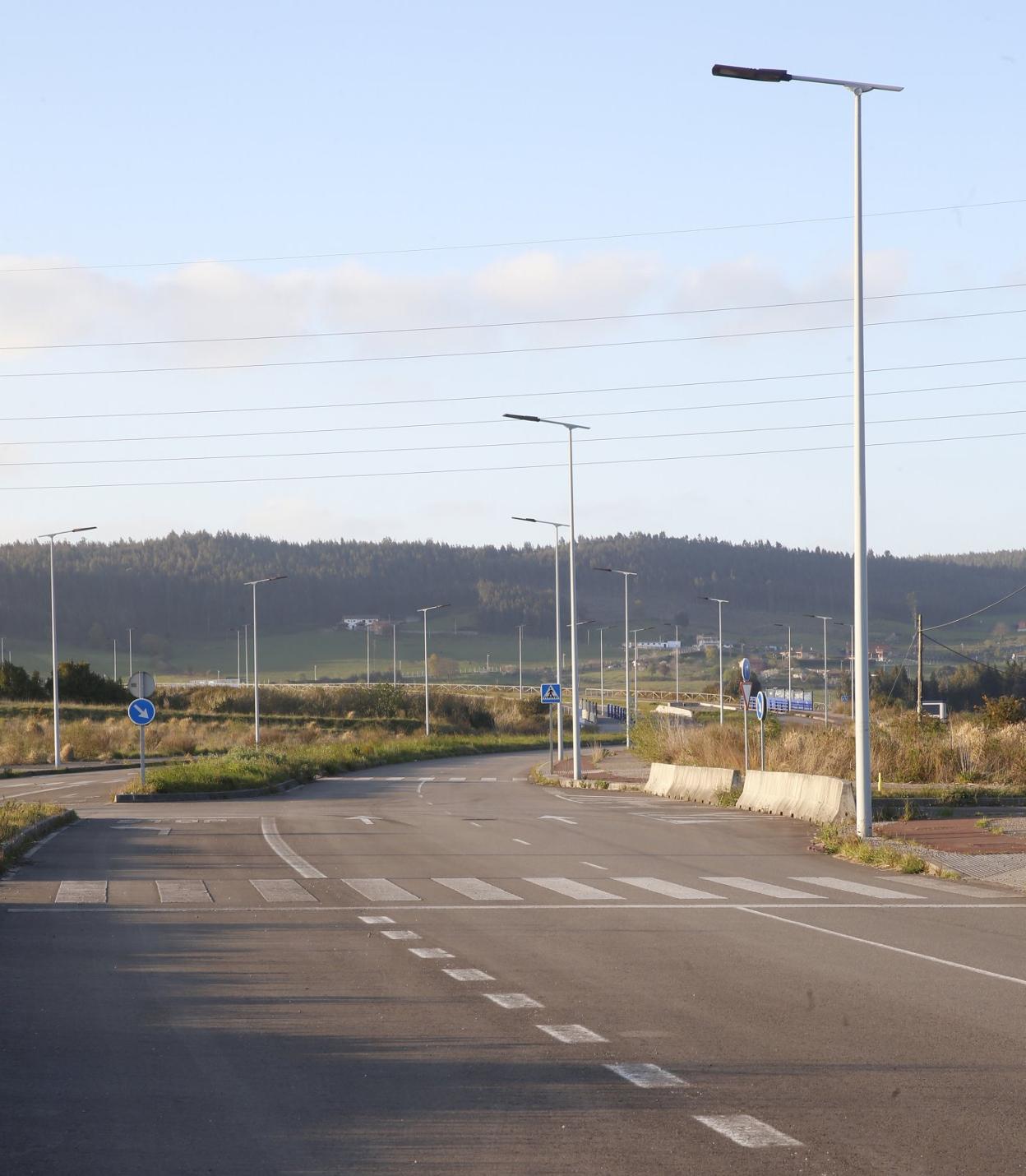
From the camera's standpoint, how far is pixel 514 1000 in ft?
32.8

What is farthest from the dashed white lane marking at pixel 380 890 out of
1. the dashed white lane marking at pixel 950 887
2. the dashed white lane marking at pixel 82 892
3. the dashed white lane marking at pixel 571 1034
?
the dashed white lane marking at pixel 571 1034

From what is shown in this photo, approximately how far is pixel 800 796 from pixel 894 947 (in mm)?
16077

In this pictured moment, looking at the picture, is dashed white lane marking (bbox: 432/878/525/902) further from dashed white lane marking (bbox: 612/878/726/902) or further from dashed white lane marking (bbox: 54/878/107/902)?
dashed white lane marking (bbox: 54/878/107/902)

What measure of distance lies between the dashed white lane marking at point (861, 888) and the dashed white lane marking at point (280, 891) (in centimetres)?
625

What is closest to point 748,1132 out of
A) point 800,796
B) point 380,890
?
point 380,890

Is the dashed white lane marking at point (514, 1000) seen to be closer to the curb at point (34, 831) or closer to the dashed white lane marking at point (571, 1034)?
the dashed white lane marking at point (571, 1034)

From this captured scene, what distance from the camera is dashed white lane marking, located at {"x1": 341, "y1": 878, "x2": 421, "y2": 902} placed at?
16.3 metres

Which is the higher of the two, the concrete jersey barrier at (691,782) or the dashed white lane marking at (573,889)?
the dashed white lane marking at (573,889)

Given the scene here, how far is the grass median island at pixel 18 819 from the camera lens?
20.6 meters

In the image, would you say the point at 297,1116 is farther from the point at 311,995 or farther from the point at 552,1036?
the point at 311,995

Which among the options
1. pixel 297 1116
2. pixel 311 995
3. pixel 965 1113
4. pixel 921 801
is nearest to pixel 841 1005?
pixel 965 1113

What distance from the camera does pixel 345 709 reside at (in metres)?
110

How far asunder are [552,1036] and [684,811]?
2386 centimetres

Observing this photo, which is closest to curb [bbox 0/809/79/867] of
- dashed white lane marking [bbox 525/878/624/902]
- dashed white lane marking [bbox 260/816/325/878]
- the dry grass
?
dashed white lane marking [bbox 260/816/325/878]
